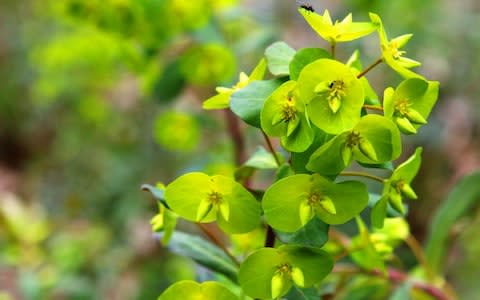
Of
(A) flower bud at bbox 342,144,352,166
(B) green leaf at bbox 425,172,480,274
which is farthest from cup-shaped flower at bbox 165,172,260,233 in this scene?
(B) green leaf at bbox 425,172,480,274

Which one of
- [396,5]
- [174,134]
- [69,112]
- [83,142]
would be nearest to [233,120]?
[174,134]

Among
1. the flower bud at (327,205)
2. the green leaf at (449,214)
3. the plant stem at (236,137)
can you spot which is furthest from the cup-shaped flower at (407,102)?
the plant stem at (236,137)

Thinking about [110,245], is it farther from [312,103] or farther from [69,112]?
[312,103]

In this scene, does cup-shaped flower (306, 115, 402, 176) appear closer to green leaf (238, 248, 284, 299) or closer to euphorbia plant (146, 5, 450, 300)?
euphorbia plant (146, 5, 450, 300)

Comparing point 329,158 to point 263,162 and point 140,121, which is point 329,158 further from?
point 140,121

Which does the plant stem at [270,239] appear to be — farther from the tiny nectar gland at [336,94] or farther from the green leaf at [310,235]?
the tiny nectar gland at [336,94]

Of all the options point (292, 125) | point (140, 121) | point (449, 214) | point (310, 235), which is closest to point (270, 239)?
point (310, 235)
